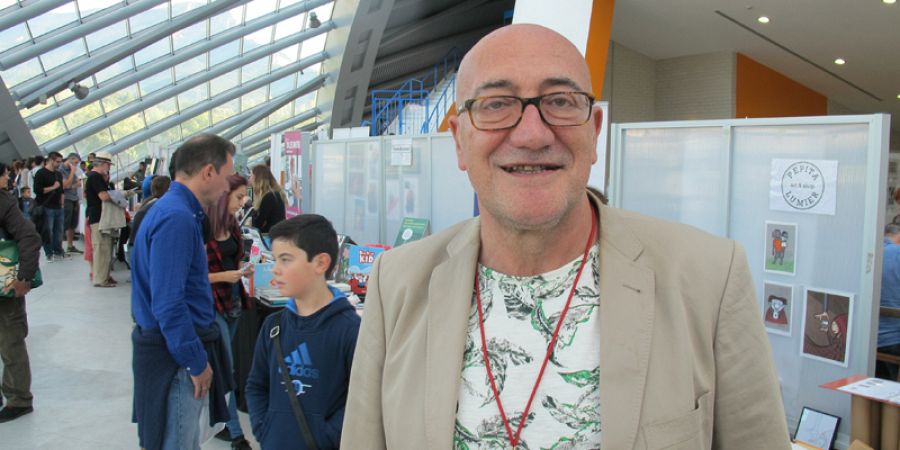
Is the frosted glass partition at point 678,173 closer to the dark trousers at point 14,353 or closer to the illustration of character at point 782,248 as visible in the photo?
the illustration of character at point 782,248

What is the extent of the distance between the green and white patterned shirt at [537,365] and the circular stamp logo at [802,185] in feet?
10.5

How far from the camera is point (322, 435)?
2533 millimetres

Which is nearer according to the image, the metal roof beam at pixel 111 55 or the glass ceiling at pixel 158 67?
the glass ceiling at pixel 158 67

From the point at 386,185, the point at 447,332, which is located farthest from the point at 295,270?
the point at 386,185

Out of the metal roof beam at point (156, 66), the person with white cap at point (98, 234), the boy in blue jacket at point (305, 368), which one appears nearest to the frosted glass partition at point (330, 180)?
the person with white cap at point (98, 234)

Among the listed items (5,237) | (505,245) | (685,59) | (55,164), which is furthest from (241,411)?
(685,59)

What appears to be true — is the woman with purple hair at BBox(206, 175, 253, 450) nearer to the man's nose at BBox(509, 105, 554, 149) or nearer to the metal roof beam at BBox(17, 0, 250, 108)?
the man's nose at BBox(509, 105, 554, 149)

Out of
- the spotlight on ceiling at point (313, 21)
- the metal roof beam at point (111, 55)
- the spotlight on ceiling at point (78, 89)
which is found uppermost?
the spotlight on ceiling at point (313, 21)

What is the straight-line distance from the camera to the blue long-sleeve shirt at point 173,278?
2809 millimetres

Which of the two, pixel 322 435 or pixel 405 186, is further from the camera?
pixel 405 186

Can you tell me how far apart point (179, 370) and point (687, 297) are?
2.51 metres

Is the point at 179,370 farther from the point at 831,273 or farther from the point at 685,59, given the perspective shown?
the point at 685,59

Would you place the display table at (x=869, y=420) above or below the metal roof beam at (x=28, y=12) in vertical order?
below

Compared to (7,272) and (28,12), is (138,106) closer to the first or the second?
(28,12)
